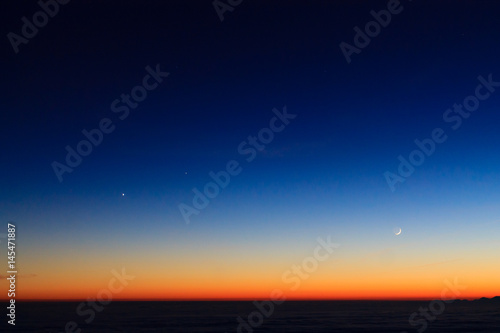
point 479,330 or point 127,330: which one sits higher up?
point 127,330

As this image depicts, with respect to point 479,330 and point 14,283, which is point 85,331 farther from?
point 479,330

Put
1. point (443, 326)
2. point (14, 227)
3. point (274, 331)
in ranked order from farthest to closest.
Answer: point (443, 326)
point (274, 331)
point (14, 227)

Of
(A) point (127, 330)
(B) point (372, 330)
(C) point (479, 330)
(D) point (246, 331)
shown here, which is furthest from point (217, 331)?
(C) point (479, 330)

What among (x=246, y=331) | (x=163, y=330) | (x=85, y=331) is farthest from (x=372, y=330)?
(x=85, y=331)

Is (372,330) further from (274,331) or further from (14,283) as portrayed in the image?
(14,283)

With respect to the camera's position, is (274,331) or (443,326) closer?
(274,331)

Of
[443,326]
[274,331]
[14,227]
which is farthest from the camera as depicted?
[443,326]

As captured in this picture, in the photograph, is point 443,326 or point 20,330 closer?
point 20,330

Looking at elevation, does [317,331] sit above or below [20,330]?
below

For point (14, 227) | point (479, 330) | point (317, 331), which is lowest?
point (479, 330)
